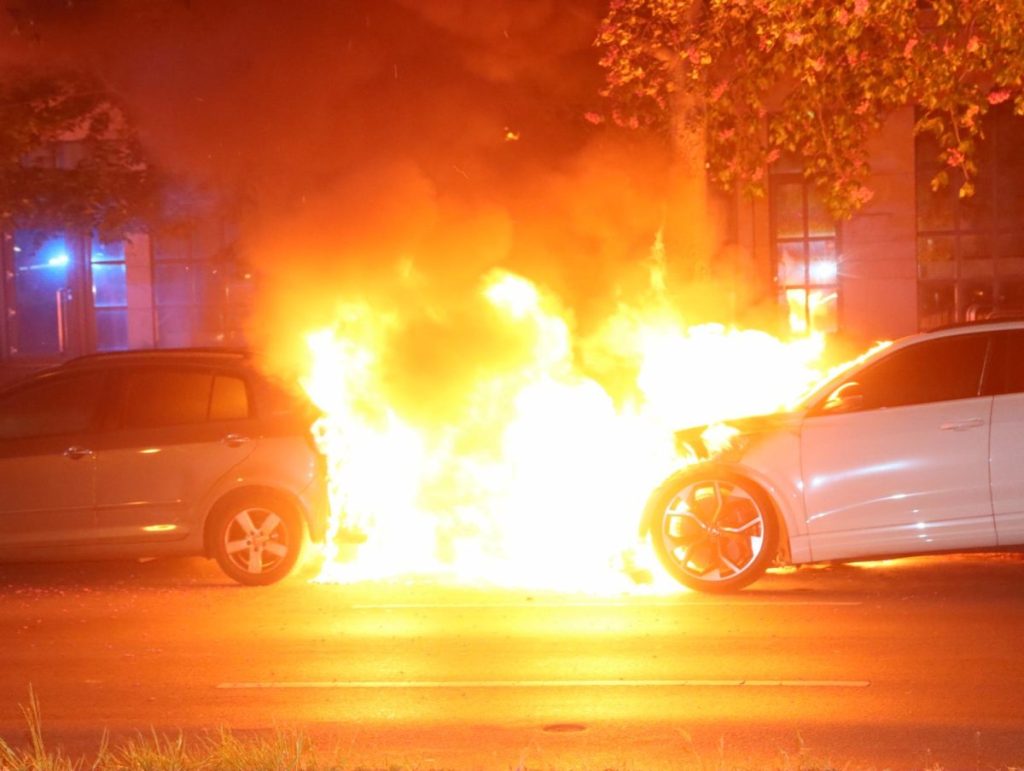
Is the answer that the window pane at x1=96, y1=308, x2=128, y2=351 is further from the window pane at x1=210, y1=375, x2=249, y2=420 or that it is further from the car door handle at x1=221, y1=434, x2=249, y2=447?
the car door handle at x1=221, y1=434, x2=249, y2=447

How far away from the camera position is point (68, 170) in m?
15.7

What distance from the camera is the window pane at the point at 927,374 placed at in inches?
386

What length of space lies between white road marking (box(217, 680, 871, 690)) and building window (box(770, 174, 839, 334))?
1268 cm

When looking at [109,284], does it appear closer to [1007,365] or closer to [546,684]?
[1007,365]

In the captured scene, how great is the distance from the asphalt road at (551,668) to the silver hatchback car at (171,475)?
34cm

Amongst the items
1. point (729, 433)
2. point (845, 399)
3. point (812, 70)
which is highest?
point (812, 70)

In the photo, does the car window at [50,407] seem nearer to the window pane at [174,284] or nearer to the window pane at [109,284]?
the window pane at [174,284]

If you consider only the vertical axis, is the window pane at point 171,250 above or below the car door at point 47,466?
above

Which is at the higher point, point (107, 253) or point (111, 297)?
point (107, 253)

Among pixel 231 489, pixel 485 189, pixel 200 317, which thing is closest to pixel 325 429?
pixel 231 489

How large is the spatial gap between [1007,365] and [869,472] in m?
1.11

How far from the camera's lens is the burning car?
9.60 meters

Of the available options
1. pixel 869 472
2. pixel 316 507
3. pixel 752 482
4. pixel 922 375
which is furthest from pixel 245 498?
pixel 922 375

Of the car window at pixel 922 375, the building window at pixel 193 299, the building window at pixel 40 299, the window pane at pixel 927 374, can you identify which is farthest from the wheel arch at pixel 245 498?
the building window at pixel 40 299
